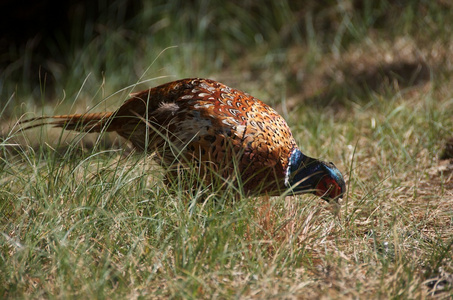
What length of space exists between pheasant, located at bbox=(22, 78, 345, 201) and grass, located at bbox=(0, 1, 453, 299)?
11 cm

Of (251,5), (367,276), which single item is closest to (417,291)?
(367,276)

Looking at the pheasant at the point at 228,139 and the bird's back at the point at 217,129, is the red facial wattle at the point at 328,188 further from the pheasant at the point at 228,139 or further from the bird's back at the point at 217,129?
the bird's back at the point at 217,129

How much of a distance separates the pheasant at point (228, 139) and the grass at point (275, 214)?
0.36ft

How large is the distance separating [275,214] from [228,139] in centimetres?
47

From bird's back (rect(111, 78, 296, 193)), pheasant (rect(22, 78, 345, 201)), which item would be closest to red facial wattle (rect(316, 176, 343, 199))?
pheasant (rect(22, 78, 345, 201))

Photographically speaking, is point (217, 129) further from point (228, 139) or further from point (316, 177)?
point (316, 177)

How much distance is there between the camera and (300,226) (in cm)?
257

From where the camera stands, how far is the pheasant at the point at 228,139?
112 inches

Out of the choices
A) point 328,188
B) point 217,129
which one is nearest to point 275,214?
point 328,188

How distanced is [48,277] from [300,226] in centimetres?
118

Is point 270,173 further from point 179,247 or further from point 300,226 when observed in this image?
point 179,247

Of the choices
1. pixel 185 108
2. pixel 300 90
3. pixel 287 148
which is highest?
pixel 185 108

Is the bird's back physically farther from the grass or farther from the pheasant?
the grass

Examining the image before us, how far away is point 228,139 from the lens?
2811 mm
